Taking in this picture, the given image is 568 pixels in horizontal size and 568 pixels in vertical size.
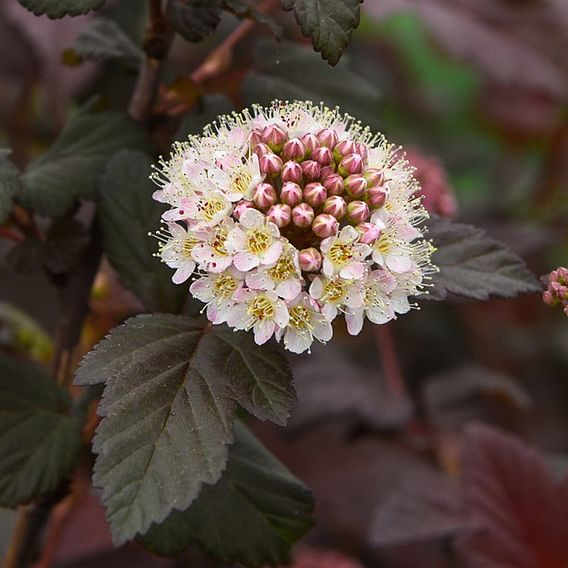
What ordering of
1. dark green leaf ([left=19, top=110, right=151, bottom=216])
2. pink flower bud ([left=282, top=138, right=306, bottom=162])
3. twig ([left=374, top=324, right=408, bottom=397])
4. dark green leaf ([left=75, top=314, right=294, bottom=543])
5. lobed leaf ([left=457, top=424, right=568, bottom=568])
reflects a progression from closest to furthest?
1. dark green leaf ([left=75, top=314, right=294, bottom=543])
2. pink flower bud ([left=282, top=138, right=306, bottom=162])
3. dark green leaf ([left=19, top=110, right=151, bottom=216])
4. lobed leaf ([left=457, top=424, right=568, bottom=568])
5. twig ([left=374, top=324, right=408, bottom=397])

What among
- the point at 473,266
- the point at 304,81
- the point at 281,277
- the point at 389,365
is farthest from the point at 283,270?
the point at 389,365

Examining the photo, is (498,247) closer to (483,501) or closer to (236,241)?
(236,241)

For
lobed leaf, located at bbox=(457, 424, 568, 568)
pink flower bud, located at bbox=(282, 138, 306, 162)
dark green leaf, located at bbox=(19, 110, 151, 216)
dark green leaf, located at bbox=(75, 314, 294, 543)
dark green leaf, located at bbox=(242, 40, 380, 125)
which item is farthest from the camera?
lobed leaf, located at bbox=(457, 424, 568, 568)

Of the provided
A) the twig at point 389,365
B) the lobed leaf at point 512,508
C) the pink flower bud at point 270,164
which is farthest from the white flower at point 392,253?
the twig at point 389,365

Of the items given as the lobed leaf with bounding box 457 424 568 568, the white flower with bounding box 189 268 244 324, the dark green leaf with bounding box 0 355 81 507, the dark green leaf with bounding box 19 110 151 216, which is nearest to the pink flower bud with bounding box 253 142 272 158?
the white flower with bounding box 189 268 244 324

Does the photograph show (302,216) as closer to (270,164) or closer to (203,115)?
(270,164)

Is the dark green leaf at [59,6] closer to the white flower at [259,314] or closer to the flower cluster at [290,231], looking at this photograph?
the flower cluster at [290,231]

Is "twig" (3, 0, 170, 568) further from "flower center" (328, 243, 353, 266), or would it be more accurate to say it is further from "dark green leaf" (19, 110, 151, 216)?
"flower center" (328, 243, 353, 266)
